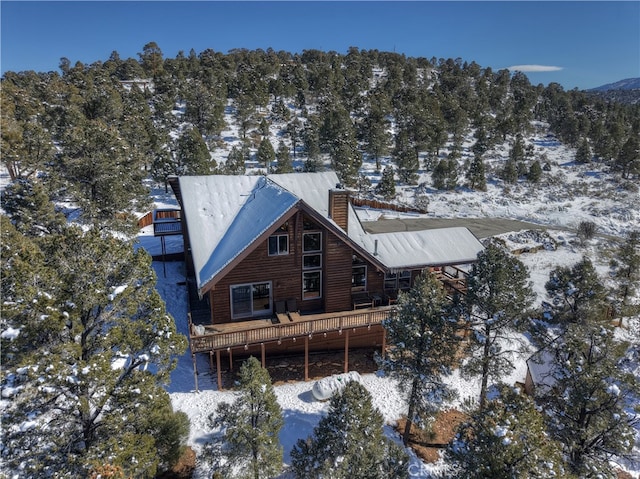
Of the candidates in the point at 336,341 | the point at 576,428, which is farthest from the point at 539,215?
the point at 576,428

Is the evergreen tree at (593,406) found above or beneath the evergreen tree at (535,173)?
beneath

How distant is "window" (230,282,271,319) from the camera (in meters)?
17.9

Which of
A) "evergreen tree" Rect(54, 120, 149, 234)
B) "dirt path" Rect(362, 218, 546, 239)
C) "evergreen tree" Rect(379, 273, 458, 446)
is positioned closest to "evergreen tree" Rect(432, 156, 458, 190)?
"dirt path" Rect(362, 218, 546, 239)

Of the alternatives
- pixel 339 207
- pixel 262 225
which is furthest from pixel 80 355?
pixel 339 207

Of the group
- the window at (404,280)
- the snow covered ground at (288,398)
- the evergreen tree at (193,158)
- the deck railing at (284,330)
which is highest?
the evergreen tree at (193,158)

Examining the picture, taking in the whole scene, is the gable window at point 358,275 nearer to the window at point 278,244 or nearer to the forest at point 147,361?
the window at point 278,244

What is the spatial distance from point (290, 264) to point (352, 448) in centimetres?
950

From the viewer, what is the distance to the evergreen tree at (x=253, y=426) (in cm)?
1073

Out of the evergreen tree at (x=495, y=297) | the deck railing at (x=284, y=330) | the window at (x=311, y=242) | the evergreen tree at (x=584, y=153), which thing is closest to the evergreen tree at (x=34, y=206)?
the deck railing at (x=284, y=330)

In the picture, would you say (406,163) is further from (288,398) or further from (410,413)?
(410,413)

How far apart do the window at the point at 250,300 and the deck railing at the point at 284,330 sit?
6.38 feet

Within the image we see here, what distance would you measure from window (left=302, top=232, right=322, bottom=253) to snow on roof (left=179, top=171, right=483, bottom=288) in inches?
46.6

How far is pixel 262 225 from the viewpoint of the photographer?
17.1 m

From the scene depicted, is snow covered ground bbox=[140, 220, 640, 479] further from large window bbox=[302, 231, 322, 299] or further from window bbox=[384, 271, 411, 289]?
window bbox=[384, 271, 411, 289]
